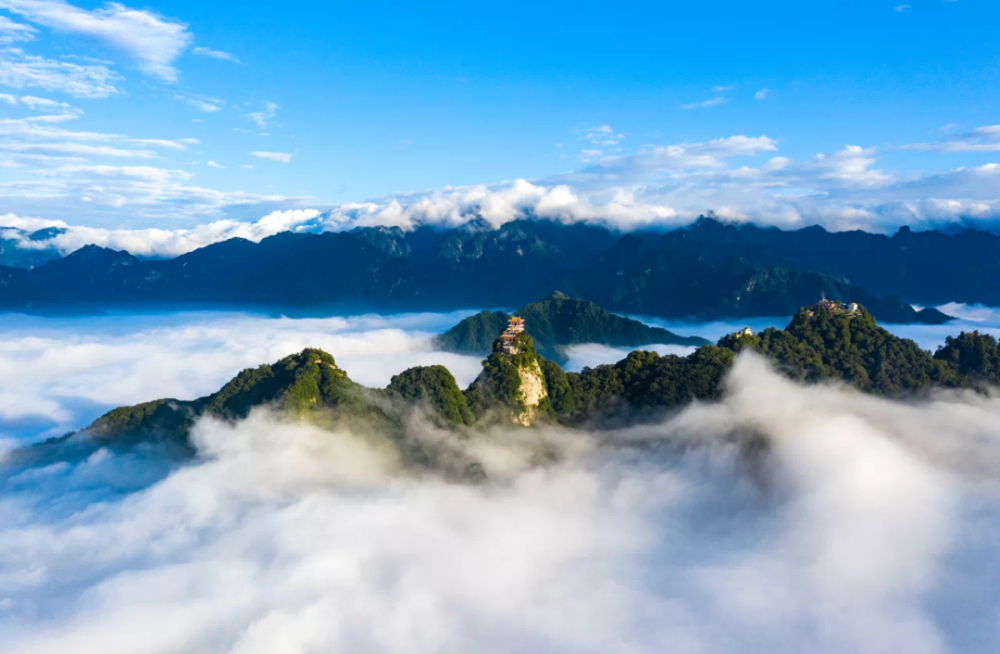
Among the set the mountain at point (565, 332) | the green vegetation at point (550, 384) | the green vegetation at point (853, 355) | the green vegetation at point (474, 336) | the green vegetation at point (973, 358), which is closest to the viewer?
the green vegetation at point (550, 384)

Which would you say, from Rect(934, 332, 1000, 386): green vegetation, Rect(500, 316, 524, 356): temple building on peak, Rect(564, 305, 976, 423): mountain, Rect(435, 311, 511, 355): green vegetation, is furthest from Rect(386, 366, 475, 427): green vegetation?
Rect(435, 311, 511, 355): green vegetation

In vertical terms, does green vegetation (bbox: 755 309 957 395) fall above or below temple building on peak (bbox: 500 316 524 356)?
below

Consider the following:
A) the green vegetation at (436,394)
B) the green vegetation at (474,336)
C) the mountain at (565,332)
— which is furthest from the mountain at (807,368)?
the green vegetation at (474,336)

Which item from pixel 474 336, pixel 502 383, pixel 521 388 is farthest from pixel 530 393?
pixel 474 336

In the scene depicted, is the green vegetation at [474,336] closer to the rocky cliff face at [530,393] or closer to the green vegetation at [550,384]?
the green vegetation at [550,384]

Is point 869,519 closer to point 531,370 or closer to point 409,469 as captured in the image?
point 531,370

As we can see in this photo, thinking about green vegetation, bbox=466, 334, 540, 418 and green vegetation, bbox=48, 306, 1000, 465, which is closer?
green vegetation, bbox=48, 306, 1000, 465

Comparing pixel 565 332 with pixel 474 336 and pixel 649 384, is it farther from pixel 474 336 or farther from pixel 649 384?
pixel 649 384

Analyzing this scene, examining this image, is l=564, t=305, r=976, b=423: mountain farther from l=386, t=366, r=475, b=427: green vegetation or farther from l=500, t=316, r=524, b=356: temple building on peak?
l=386, t=366, r=475, b=427: green vegetation

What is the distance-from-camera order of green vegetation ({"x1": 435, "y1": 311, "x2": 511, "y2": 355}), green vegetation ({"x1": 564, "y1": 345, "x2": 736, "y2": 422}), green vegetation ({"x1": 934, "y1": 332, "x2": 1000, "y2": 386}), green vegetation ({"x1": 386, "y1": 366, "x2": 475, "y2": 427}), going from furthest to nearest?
1. green vegetation ({"x1": 435, "y1": 311, "x2": 511, "y2": 355})
2. green vegetation ({"x1": 934, "y1": 332, "x2": 1000, "y2": 386})
3. green vegetation ({"x1": 564, "y1": 345, "x2": 736, "y2": 422})
4. green vegetation ({"x1": 386, "y1": 366, "x2": 475, "y2": 427})
